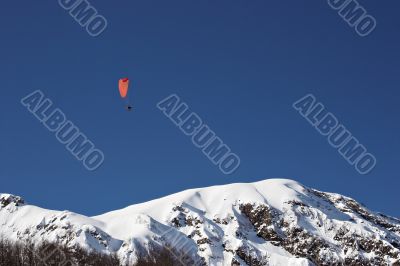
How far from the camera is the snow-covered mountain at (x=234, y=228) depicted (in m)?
151

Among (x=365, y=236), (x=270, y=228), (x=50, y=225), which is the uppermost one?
(x=365, y=236)

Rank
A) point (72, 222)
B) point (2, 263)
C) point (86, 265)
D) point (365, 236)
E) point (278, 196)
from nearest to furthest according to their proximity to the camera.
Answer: point (2, 263)
point (86, 265)
point (72, 222)
point (365, 236)
point (278, 196)

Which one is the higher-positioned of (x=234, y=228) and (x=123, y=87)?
(x=234, y=228)

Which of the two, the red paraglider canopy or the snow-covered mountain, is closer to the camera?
the red paraglider canopy

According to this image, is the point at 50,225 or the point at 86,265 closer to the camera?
Result: the point at 86,265

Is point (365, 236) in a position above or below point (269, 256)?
above

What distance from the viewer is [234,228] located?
17338 centimetres

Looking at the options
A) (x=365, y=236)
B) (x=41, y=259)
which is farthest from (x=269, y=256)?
(x=41, y=259)

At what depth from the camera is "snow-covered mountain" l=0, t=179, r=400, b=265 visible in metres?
151

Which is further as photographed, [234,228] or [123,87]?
[234,228]

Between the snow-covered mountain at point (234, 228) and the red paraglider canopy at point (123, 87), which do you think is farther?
the snow-covered mountain at point (234, 228)

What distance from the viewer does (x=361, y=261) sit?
164 m

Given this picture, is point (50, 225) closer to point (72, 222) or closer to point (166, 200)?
point (72, 222)

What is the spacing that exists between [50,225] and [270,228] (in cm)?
6587
